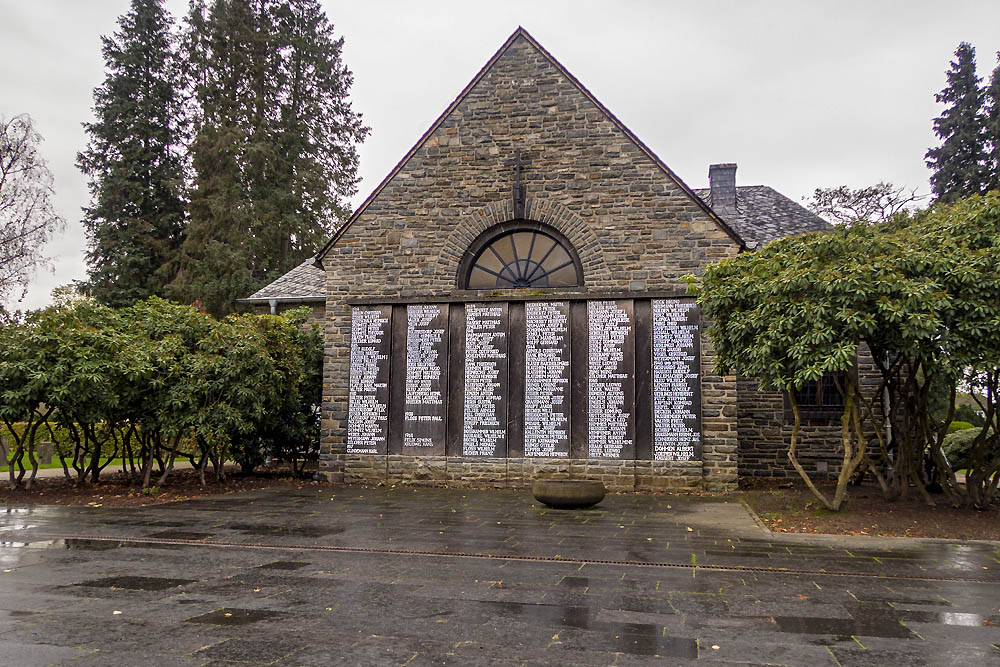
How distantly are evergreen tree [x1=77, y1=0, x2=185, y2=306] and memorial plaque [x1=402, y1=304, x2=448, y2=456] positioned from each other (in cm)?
2193

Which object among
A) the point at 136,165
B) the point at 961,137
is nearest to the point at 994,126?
the point at 961,137

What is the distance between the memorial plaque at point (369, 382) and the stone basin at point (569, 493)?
455 cm

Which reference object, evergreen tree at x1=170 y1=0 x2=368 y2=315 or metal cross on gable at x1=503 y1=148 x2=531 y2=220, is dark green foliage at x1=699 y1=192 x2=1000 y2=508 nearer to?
metal cross on gable at x1=503 y1=148 x2=531 y2=220

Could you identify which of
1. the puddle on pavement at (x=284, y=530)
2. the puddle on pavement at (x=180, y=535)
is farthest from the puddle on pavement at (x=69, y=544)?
the puddle on pavement at (x=284, y=530)

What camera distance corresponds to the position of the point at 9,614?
5.20 m

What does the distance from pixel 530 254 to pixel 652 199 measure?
2707 mm

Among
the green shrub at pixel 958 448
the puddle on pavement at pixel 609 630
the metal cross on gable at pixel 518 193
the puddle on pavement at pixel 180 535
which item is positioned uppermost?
the metal cross on gable at pixel 518 193

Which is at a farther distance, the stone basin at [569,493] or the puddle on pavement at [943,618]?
the stone basin at [569,493]

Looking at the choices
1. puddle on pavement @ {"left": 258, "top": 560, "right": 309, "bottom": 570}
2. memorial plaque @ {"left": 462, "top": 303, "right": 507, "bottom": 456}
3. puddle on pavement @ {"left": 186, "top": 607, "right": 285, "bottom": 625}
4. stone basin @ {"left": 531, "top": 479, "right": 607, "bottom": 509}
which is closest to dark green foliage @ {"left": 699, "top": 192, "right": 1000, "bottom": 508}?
stone basin @ {"left": 531, "top": 479, "right": 607, "bottom": 509}

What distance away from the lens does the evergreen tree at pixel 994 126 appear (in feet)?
78.1

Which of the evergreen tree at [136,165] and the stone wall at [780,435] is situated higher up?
the evergreen tree at [136,165]

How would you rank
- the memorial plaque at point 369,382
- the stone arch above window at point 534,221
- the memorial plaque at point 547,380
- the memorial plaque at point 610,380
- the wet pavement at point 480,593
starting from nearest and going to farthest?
the wet pavement at point 480,593 → the memorial plaque at point 610,380 → the memorial plaque at point 547,380 → the stone arch above window at point 534,221 → the memorial plaque at point 369,382

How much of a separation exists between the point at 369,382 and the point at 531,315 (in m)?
3.65

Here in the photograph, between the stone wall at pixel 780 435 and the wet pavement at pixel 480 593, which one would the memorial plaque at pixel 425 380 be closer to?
the wet pavement at pixel 480 593
